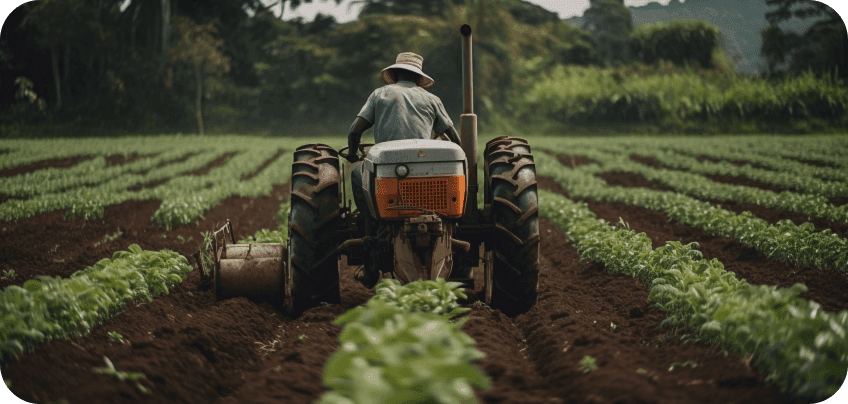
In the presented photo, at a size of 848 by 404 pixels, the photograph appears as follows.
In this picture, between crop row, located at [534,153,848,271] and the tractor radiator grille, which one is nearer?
the tractor radiator grille

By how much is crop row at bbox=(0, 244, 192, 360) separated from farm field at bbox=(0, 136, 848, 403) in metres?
0.05

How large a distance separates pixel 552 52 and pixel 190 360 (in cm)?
3891

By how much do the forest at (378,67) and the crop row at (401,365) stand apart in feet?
24.2

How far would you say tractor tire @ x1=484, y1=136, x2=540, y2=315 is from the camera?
15.2 ft

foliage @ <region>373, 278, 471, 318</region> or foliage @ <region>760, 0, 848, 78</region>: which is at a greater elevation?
foliage @ <region>760, 0, 848, 78</region>

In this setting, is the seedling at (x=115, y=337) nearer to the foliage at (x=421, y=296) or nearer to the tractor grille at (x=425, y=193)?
the foliage at (x=421, y=296)

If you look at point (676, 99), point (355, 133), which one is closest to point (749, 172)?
point (676, 99)

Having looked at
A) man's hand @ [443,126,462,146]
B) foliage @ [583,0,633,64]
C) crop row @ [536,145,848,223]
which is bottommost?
crop row @ [536,145,848,223]

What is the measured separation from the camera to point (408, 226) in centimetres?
420

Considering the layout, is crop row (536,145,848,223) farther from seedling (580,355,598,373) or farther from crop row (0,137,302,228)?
crop row (0,137,302,228)

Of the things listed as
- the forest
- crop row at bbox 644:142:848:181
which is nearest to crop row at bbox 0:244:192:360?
the forest

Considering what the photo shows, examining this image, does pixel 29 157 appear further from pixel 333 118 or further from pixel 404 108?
pixel 333 118

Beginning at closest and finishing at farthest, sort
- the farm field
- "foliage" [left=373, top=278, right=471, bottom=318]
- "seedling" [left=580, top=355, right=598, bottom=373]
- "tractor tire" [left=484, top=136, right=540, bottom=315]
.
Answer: the farm field, "seedling" [left=580, top=355, right=598, bottom=373], "foliage" [left=373, top=278, right=471, bottom=318], "tractor tire" [left=484, top=136, right=540, bottom=315]

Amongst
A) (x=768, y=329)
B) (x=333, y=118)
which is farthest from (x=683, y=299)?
(x=333, y=118)
